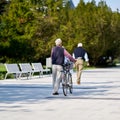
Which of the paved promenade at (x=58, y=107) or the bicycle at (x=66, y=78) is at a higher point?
the bicycle at (x=66, y=78)

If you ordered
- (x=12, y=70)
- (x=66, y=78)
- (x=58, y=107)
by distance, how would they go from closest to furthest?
(x=58, y=107) → (x=66, y=78) → (x=12, y=70)

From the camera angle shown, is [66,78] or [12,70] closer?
[66,78]

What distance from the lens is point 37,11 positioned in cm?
4631

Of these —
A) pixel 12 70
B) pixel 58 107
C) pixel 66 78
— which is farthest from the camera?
pixel 12 70

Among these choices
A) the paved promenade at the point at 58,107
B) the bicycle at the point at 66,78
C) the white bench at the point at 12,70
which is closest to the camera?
the paved promenade at the point at 58,107

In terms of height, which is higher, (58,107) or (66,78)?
(66,78)

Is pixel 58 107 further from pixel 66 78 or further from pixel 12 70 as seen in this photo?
pixel 12 70

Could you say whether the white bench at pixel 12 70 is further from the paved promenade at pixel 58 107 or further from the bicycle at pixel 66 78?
the paved promenade at pixel 58 107

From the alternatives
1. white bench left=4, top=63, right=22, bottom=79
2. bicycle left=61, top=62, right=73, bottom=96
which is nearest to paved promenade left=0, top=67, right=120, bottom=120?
bicycle left=61, top=62, right=73, bottom=96

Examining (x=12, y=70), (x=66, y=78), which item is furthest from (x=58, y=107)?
(x=12, y=70)

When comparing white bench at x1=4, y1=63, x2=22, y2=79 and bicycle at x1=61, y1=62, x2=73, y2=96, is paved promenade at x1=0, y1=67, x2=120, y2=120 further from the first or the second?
white bench at x1=4, y1=63, x2=22, y2=79

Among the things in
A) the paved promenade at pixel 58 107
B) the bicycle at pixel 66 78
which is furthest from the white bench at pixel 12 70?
the paved promenade at pixel 58 107

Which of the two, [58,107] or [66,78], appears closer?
[58,107]

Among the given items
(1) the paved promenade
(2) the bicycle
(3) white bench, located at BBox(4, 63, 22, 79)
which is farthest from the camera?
(3) white bench, located at BBox(4, 63, 22, 79)
